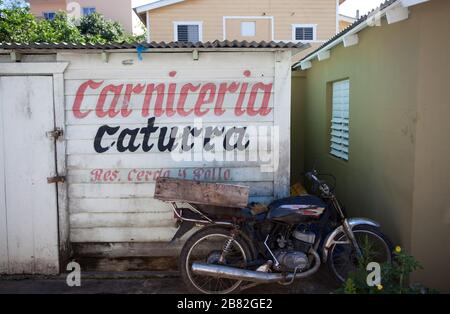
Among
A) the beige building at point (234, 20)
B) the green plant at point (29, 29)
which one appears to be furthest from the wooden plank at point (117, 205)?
the beige building at point (234, 20)

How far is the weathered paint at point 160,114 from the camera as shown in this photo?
517 centimetres

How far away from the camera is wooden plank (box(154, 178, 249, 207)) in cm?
450

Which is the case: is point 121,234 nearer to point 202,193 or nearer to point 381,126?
point 202,193

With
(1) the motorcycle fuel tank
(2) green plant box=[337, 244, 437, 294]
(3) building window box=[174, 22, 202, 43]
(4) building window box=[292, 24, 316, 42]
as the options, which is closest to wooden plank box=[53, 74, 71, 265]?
(1) the motorcycle fuel tank

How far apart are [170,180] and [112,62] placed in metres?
1.68

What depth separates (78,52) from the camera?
16.7 feet

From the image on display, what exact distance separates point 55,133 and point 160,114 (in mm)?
1243

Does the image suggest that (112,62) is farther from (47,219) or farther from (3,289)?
(3,289)

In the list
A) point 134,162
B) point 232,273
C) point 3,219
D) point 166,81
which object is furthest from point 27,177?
point 232,273

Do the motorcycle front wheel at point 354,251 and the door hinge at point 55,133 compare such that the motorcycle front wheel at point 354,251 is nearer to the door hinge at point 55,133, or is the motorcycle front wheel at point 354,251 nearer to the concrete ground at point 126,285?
the concrete ground at point 126,285

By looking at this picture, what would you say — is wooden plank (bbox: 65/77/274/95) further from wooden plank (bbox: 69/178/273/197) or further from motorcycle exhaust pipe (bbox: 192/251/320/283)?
motorcycle exhaust pipe (bbox: 192/251/320/283)

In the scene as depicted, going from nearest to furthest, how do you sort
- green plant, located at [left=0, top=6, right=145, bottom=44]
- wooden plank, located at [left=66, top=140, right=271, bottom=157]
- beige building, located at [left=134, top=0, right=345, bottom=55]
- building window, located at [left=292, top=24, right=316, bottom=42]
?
wooden plank, located at [left=66, top=140, right=271, bottom=157] → green plant, located at [left=0, top=6, right=145, bottom=44] → beige building, located at [left=134, top=0, right=345, bottom=55] → building window, located at [left=292, top=24, right=316, bottom=42]

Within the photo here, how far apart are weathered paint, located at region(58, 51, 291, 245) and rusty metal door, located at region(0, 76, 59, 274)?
26cm
